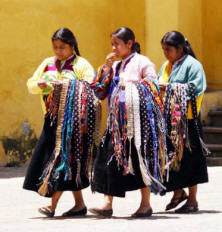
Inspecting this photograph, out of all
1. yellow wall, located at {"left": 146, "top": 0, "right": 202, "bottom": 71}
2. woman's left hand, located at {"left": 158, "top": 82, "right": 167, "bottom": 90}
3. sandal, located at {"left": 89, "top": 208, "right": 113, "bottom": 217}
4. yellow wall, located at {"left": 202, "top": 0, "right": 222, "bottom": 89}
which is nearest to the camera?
sandal, located at {"left": 89, "top": 208, "right": 113, "bottom": 217}

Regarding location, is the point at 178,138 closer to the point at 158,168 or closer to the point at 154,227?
the point at 158,168

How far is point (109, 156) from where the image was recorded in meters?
7.67

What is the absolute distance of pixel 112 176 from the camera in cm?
765

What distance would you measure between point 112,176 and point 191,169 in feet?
2.99

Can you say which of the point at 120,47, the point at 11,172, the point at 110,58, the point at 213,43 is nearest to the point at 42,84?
the point at 110,58

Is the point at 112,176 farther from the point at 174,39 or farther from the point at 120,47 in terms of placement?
the point at 174,39

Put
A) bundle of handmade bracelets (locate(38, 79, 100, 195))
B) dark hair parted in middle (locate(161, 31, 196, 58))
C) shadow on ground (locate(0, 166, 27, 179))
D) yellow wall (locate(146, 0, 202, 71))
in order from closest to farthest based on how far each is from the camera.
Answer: bundle of handmade bracelets (locate(38, 79, 100, 195)) < dark hair parted in middle (locate(161, 31, 196, 58)) < shadow on ground (locate(0, 166, 27, 179)) < yellow wall (locate(146, 0, 202, 71))

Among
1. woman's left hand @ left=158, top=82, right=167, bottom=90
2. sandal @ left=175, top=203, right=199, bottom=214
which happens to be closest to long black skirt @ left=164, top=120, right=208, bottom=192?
sandal @ left=175, top=203, right=199, bottom=214

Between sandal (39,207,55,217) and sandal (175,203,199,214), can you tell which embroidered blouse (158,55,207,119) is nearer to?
sandal (175,203,199,214)

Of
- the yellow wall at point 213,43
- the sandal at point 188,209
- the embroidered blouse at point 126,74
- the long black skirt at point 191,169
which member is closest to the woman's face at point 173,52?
the embroidered blouse at point 126,74

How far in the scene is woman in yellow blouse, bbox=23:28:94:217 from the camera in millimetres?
7805

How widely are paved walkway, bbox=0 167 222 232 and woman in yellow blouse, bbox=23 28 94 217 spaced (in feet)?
0.64

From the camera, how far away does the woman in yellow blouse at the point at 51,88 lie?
25.6ft

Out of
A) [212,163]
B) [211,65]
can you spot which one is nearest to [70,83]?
[212,163]
